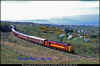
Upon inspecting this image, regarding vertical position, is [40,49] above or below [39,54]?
above

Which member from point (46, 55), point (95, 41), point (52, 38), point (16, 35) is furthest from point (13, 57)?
point (95, 41)

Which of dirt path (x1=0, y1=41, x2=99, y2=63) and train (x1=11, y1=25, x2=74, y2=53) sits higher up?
train (x1=11, y1=25, x2=74, y2=53)

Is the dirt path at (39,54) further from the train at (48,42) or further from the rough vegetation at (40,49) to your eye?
the train at (48,42)

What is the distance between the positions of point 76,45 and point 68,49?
24cm

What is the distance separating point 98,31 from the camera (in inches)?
172

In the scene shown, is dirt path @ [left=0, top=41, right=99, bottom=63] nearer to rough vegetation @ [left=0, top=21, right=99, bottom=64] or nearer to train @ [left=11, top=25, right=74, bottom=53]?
rough vegetation @ [left=0, top=21, right=99, bottom=64]

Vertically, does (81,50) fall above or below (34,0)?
below

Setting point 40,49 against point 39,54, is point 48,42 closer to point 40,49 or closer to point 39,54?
point 40,49

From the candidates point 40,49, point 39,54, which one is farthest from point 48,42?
point 39,54

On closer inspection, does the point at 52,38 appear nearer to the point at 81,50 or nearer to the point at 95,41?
the point at 81,50

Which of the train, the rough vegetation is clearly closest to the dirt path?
the rough vegetation

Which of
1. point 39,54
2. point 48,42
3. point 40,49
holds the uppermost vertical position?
point 48,42

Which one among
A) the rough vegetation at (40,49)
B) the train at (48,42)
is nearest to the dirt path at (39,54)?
the rough vegetation at (40,49)

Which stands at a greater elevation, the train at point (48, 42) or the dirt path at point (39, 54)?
the train at point (48, 42)
